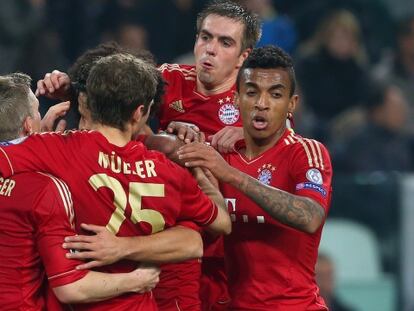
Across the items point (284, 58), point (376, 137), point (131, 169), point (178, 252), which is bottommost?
point (376, 137)

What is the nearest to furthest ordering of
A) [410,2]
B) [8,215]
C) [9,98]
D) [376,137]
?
[8,215] < [9,98] < [376,137] < [410,2]

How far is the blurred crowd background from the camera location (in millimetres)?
8953

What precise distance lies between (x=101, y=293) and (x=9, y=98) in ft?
2.98

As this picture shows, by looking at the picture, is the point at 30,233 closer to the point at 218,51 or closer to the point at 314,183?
the point at 314,183

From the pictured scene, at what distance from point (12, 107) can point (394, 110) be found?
257 inches

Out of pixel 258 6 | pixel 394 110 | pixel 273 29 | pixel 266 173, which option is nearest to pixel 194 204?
pixel 266 173

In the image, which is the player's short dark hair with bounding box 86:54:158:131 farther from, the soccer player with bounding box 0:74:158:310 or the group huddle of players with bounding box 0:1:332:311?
the soccer player with bounding box 0:74:158:310

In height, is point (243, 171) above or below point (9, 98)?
below

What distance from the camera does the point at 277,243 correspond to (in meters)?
4.99

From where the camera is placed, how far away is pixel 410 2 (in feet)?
38.5

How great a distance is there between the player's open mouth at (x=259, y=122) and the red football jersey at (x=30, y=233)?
1.01 m

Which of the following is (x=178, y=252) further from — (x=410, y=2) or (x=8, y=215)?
(x=410, y=2)

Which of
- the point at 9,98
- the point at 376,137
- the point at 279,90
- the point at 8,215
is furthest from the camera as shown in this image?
the point at 376,137

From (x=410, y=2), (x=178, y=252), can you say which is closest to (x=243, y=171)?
(x=178, y=252)
